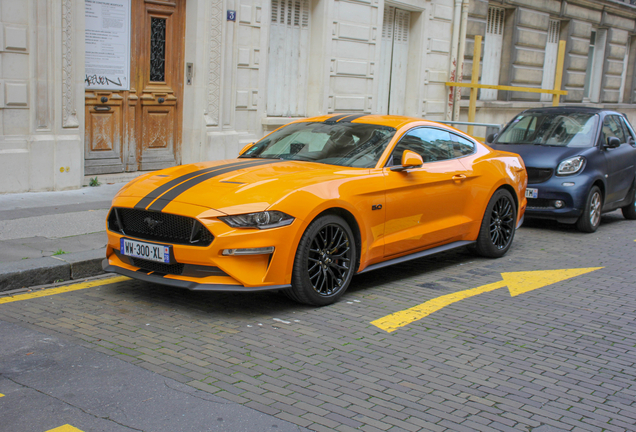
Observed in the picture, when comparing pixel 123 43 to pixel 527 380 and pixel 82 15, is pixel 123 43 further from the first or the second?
pixel 527 380

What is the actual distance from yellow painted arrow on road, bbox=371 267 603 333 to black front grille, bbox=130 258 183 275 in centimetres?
151

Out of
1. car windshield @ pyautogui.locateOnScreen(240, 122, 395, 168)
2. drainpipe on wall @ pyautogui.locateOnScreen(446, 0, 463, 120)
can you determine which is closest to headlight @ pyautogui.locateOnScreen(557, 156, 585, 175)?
car windshield @ pyautogui.locateOnScreen(240, 122, 395, 168)

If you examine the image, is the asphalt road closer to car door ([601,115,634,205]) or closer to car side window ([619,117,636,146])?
car door ([601,115,634,205])

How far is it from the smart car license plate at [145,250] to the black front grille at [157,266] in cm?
7

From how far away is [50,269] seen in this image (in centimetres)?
588

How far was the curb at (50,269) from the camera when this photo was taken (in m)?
5.62

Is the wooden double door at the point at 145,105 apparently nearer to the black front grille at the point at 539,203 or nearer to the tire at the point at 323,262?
the black front grille at the point at 539,203

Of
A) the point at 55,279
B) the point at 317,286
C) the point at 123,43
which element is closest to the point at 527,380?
the point at 317,286

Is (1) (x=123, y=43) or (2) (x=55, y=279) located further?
(1) (x=123, y=43)

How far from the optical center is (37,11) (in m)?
9.29

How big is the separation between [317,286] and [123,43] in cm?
697

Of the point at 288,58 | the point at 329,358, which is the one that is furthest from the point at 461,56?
the point at 329,358

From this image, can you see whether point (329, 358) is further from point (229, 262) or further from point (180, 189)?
point (180, 189)

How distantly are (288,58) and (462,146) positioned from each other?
7693mm
